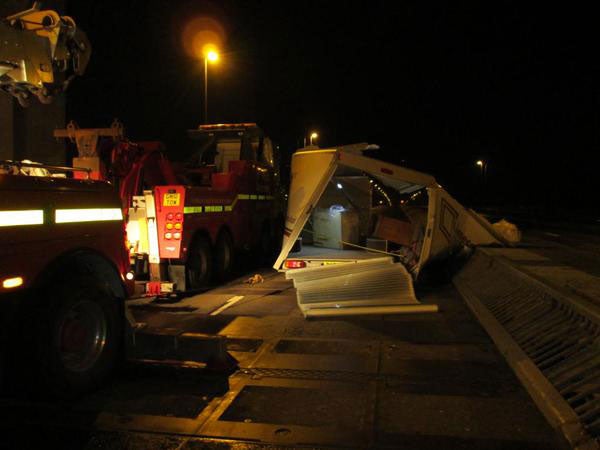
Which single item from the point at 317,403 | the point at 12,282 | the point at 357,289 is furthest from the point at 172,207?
the point at 317,403

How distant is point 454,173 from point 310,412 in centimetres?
9095

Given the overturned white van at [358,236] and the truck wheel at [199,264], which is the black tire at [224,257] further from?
the overturned white van at [358,236]

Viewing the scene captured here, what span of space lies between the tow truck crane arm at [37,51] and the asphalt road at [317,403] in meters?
2.88

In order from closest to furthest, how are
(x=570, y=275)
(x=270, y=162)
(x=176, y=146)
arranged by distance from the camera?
(x=570, y=275), (x=270, y=162), (x=176, y=146)

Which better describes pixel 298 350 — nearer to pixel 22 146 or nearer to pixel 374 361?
pixel 374 361

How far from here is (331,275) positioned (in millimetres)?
9602

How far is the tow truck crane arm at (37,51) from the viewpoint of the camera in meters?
4.75

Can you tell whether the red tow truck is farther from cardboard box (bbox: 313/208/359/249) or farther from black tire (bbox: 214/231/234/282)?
cardboard box (bbox: 313/208/359/249)

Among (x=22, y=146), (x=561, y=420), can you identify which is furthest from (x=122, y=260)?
(x=22, y=146)

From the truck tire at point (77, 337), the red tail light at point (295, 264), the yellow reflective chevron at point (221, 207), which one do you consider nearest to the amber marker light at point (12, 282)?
the truck tire at point (77, 337)

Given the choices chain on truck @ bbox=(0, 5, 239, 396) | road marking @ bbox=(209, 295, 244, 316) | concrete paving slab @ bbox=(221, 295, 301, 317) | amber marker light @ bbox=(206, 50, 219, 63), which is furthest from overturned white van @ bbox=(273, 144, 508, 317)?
amber marker light @ bbox=(206, 50, 219, 63)

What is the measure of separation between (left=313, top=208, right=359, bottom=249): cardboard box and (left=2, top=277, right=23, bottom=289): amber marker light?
8016 mm

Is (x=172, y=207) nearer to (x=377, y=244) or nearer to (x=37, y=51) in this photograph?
(x=37, y=51)

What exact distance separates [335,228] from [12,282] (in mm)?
8196
